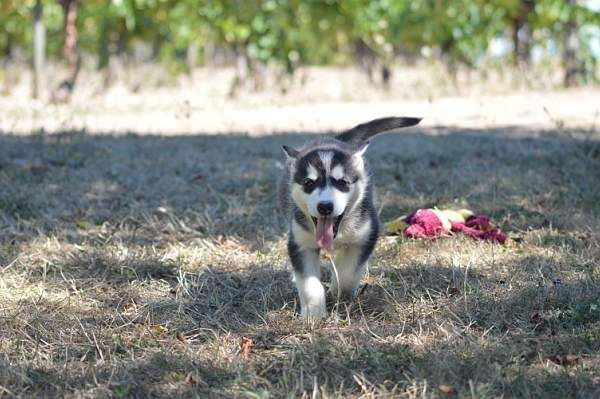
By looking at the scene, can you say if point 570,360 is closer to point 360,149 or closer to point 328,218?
point 328,218

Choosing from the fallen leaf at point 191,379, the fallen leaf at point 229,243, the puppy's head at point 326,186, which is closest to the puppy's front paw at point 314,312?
the puppy's head at point 326,186

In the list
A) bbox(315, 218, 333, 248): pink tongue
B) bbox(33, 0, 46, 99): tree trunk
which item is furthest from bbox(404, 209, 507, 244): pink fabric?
bbox(33, 0, 46, 99): tree trunk

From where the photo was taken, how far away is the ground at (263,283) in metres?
3.84

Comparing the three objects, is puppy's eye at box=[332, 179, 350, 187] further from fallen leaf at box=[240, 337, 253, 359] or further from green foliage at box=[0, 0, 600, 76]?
green foliage at box=[0, 0, 600, 76]

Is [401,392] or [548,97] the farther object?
[548,97]

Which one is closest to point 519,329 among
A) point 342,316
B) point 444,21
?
point 342,316

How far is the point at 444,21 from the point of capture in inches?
727

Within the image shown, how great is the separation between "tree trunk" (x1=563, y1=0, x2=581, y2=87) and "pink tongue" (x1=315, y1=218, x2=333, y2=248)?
12.5 m

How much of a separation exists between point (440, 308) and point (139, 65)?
18.2 metres

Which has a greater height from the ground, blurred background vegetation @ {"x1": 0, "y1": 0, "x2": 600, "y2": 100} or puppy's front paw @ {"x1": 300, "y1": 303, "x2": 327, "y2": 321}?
blurred background vegetation @ {"x1": 0, "y1": 0, "x2": 600, "y2": 100}

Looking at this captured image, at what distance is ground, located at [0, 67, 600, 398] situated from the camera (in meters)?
3.84

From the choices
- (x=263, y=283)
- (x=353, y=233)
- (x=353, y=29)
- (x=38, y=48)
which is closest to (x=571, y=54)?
(x=353, y=29)

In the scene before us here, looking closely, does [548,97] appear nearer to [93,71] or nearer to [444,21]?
[444,21]

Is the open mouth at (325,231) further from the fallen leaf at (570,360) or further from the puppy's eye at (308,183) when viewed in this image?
the fallen leaf at (570,360)
